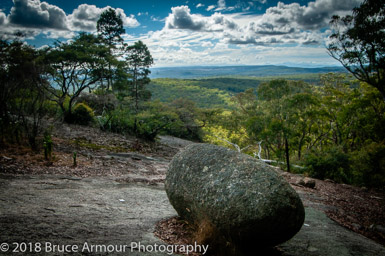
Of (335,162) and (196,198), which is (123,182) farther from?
(335,162)

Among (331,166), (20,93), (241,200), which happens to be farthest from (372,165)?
(20,93)

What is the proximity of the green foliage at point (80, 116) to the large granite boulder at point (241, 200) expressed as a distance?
58.6ft

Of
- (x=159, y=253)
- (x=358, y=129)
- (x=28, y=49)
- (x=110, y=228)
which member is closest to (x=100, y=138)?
(x=28, y=49)

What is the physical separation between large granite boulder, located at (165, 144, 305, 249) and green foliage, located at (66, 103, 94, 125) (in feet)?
58.6

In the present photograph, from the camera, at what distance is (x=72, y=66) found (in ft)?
62.3

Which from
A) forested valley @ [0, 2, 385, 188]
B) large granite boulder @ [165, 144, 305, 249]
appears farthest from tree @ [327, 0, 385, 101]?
large granite boulder @ [165, 144, 305, 249]

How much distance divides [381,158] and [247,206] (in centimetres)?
1332

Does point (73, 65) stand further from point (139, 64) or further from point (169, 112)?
point (139, 64)

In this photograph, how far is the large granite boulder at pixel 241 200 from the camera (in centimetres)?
404

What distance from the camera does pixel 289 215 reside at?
411 cm

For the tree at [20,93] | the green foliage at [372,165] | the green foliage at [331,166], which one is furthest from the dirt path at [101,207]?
the green foliage at [331,166]

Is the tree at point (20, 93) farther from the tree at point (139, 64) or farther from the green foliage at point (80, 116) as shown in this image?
the tree at point (139, 64)

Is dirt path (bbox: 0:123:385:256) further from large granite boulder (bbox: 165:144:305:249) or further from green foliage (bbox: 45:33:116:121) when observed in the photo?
green foliage (bbox: 45:33:116:121)

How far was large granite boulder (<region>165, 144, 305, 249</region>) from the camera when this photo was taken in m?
4.04
